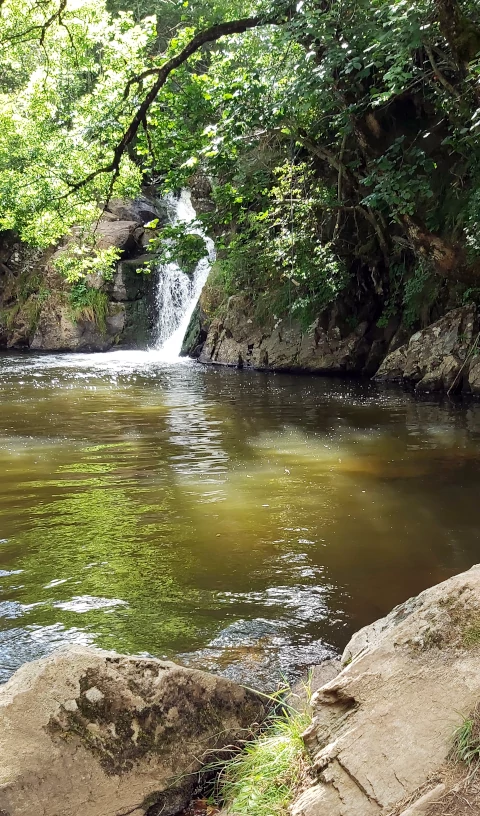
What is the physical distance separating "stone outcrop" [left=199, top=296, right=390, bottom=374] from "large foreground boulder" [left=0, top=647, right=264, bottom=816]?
1250cm

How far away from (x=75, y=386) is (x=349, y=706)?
37.6 ft

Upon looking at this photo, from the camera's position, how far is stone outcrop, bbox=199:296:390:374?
14672 mm

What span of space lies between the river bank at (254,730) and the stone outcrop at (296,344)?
483 inches

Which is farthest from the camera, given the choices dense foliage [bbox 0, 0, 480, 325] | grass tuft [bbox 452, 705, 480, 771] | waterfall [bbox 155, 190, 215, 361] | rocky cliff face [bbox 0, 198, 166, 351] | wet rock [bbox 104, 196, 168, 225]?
wet rock [bbox 104, 196, 168, 225]

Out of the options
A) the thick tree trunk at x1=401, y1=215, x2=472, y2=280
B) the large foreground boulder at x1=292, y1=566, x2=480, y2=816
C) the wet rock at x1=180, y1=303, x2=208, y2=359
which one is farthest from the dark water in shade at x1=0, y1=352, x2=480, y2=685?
the wet rock at x1=180, y1=303, x2=208, y2=359

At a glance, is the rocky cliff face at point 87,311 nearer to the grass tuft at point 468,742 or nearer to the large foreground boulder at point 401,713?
the large foreground boulder at point 401,713

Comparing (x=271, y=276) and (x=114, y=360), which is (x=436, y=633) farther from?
(x=114, y=360)

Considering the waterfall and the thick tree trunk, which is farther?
the waterfall

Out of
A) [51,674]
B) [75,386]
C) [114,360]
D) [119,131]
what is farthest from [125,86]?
[114,360]

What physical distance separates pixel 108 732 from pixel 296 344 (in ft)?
43.7

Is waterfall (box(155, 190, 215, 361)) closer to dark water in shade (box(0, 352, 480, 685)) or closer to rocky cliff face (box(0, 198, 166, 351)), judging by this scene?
rocky cliff face (box(0, 198, 166, 351))

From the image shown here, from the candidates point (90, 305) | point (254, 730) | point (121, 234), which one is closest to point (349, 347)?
point (90, 305)

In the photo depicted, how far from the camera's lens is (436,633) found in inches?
82.4

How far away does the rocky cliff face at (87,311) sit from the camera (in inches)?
843
